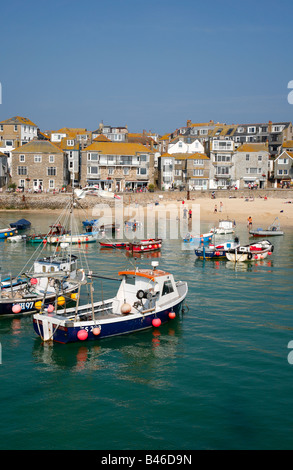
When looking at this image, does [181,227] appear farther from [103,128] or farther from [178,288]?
[103,128]

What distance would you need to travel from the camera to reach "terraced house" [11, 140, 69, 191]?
303ft

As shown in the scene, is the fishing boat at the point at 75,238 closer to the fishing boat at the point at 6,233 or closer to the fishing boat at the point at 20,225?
the fishing boat at the point at 6,233

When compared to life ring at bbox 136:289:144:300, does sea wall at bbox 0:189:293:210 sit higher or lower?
higher

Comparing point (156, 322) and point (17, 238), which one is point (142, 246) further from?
point (156, 322)

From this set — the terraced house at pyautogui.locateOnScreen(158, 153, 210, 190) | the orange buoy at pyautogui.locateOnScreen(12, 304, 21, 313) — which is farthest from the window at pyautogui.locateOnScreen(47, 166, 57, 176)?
the orange buoy at pyautogui.locateOnScreen(12, 304, 21, 313)

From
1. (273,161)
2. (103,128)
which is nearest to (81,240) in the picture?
(273,161)

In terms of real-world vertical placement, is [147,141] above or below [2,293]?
above

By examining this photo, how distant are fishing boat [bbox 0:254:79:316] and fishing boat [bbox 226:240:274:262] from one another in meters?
16.8

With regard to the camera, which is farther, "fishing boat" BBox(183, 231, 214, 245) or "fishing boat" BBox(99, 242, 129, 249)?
"fishing boat" BBox(183, 231, 214, 245)

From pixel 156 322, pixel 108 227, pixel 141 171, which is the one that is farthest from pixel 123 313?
pixel 141 171

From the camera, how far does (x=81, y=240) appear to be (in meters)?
51.8

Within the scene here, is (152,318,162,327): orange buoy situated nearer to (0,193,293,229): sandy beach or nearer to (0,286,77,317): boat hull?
(0,286,77,317): boat hull

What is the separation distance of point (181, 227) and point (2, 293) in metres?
39.6
